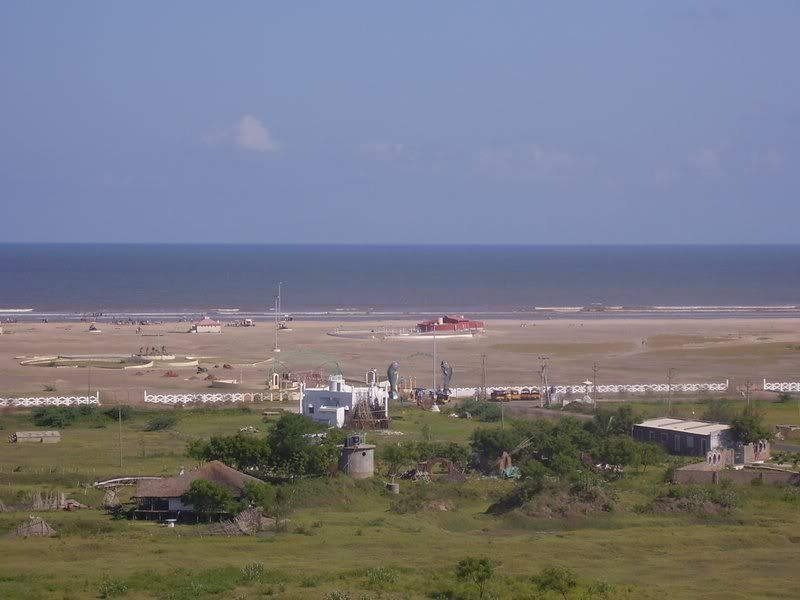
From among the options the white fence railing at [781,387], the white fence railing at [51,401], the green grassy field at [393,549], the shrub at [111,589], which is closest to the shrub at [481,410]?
the green grassy field at [393,549]

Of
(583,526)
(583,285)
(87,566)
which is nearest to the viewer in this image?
(87,566)

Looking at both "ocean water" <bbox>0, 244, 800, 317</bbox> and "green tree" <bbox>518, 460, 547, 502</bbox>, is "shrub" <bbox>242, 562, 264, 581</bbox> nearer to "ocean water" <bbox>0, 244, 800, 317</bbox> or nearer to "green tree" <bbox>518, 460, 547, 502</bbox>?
"green tree" <bbox>518, 460, 547, 502</bbox>

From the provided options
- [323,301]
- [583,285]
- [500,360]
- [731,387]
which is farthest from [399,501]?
[583,285]

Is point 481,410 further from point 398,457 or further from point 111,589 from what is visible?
point 111,589

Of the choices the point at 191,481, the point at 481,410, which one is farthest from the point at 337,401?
the point at 191,481

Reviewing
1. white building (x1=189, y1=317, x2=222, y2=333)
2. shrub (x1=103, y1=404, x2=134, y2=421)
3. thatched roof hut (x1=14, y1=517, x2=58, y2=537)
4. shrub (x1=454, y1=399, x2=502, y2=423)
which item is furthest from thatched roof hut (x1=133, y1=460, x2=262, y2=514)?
white building (x1=189, y1=317, x2=222, y2=333)

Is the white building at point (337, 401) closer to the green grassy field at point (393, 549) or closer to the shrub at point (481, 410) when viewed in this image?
the shrub at point (481, 410)

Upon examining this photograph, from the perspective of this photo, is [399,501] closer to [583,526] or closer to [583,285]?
[583,526]
